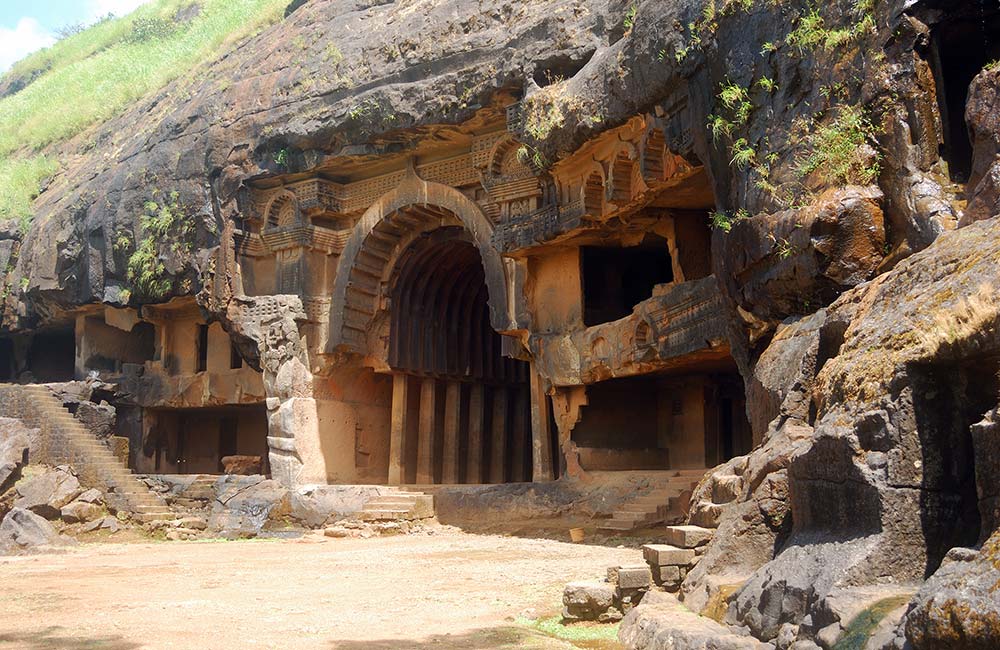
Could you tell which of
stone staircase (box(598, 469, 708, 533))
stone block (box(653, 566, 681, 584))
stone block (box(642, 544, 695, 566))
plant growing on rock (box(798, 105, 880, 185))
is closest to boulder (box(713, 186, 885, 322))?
plant growing on rock (box(798, 105, 880, 185))

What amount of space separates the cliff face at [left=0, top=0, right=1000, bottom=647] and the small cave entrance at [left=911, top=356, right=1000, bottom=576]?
0.01 meters

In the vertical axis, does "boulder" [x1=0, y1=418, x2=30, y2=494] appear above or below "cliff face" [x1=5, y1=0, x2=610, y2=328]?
below

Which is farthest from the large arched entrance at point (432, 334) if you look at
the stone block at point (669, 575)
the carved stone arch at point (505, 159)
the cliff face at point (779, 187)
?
the stone block at point (669, 575)

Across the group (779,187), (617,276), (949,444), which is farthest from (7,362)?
(949,444)

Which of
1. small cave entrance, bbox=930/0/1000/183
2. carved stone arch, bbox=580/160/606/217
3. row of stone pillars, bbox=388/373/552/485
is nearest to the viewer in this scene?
small cave entrance, bbox=930/0/1000/183

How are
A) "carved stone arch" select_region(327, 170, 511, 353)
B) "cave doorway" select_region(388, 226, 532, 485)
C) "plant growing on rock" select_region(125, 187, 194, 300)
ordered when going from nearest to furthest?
1. "carved stone arch" select_region(327, 170, 511, 353)
2. "cave doorway" select_region(388, 226, 532, 485)
3. "plant growing on rock" select_region(125, 187, 194, 300)

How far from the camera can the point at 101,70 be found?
3853cm

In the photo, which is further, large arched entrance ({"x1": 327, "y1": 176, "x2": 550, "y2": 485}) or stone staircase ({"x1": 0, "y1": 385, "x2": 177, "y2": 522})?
large arched entrance ({"x1": 327, "y1": 176, "x2": 550, "y2": 485})

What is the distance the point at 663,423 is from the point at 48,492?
11.1 metres

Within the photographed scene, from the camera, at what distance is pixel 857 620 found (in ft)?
13.7

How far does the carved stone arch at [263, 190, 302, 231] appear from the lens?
779 inches

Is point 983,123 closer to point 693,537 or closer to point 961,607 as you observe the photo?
point 693,537

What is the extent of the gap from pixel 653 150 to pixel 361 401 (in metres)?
9.63

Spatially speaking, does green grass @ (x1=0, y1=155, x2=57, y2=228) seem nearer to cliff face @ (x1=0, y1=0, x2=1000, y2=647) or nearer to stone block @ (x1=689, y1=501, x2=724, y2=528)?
cliff face @ (x1=0, y1=0, x2=1000, y2=647)
